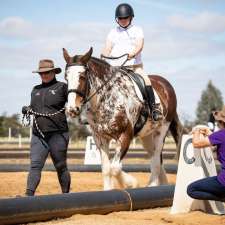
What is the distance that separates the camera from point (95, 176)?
18.6 meters

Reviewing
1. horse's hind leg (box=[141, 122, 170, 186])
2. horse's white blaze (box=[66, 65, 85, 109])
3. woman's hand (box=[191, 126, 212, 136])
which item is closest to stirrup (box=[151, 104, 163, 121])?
horse's hind leg (box=[141, 122, 170, 186])

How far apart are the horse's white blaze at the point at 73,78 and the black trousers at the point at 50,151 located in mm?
701

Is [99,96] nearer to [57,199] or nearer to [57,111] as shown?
[57,111]

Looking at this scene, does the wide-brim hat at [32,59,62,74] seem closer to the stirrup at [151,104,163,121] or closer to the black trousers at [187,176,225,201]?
the stirrup at [151,104,163,121]

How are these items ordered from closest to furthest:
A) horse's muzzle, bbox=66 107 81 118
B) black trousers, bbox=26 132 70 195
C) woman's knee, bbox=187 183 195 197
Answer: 1. woman's knee, bbox=187 183 195 197
2. horse's muzzle, bbox=66 107 81 118
3. black trousers, bbox=26 132 70 195

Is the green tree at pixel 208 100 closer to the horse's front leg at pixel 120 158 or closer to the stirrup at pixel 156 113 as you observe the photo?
the stirrup at pixel 156 113

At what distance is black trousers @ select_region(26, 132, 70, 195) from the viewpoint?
11.6 m

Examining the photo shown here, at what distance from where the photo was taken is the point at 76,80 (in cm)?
1166

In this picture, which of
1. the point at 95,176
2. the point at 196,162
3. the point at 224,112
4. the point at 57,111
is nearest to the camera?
the point at 224,112

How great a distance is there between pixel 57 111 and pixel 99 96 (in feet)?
3.07

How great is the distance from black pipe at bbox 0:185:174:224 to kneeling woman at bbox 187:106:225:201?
1361 millimetres

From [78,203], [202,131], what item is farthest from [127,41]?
[78,203]

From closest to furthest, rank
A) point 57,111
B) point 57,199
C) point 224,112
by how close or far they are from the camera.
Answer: point 224,112
point 57,199
point 57,111

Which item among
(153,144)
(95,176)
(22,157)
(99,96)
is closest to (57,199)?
(99,96)
